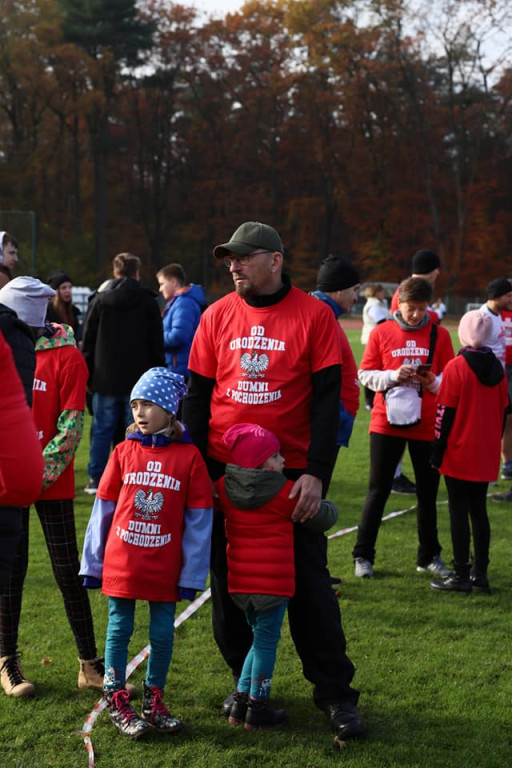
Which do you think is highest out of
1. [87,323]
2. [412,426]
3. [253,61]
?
[253,61]

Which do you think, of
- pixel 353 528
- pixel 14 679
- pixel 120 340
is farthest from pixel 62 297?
pixel 14 679

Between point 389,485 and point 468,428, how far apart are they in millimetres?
688

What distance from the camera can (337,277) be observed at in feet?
18.1

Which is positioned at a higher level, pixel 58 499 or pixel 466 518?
pixel 58 499

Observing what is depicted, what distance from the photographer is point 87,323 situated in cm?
828

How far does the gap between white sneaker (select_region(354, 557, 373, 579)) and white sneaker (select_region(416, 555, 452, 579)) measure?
15.4 inches

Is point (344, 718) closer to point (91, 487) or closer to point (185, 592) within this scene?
point (185, 592)

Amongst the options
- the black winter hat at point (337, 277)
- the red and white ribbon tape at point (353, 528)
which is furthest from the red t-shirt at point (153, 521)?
the red and white ribbon tape at point (353, 528)

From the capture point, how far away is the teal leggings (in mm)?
3826

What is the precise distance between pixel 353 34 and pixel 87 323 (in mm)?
42871

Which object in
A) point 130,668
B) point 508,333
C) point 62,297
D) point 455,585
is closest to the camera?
point 130,668

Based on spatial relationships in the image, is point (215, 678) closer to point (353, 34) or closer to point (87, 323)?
point (87, 323)

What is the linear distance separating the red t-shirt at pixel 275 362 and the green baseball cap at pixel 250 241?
0.79 feet

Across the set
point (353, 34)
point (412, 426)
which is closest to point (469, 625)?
point (412, 426)
